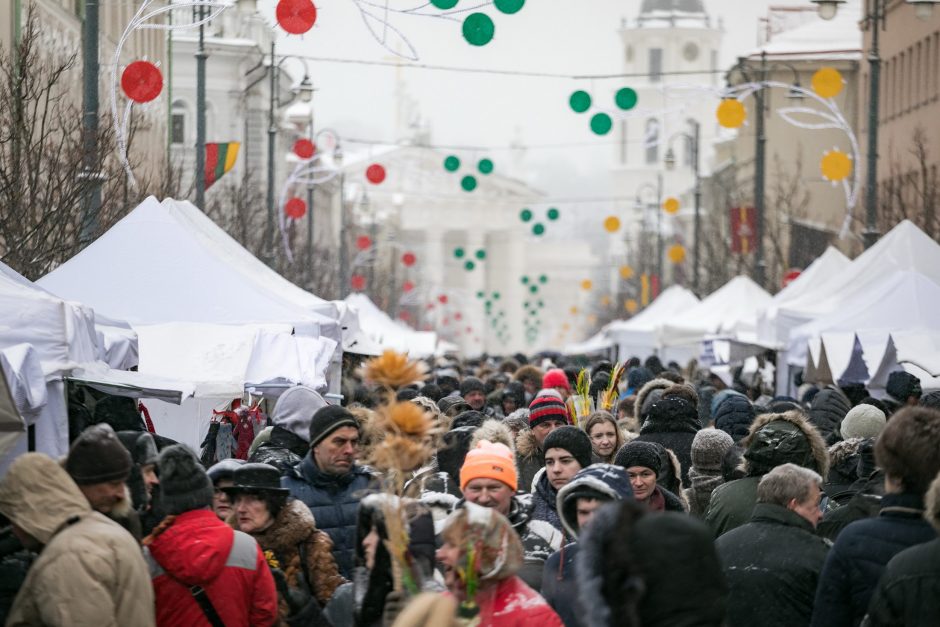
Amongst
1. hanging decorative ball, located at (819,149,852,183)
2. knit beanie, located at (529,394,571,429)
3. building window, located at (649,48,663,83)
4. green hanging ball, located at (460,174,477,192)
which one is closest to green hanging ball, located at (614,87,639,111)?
hanging decorative ball, located at (819,149,852,183)

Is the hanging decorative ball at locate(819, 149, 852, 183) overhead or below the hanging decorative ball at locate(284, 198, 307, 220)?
overhead

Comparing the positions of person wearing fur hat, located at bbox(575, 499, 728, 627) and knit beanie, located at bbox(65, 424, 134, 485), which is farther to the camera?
knit beanie, located at bbox(65, 424, 134, 485)

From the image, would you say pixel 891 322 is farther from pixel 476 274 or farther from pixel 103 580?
pixel 476 274

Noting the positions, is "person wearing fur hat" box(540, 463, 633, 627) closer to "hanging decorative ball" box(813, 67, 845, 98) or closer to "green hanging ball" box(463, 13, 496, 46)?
"green hanging ball" box(463, 13, 496, 46)

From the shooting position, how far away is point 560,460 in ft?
27.7

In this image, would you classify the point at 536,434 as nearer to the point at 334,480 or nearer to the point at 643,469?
the point at 643,469

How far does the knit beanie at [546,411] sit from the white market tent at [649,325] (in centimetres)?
2641

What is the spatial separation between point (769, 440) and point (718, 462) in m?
1.39

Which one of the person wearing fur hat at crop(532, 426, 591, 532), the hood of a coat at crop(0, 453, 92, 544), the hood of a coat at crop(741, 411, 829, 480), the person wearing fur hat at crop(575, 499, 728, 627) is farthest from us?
A: the hood of a coat at crop(741, 411, 829, 480)

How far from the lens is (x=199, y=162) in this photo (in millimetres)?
26750

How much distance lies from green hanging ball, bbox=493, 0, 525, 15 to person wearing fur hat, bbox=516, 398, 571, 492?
599 cm

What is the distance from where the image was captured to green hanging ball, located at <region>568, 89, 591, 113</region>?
1034 inches

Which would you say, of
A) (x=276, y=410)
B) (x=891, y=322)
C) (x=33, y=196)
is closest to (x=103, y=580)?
(x=276, y=410)

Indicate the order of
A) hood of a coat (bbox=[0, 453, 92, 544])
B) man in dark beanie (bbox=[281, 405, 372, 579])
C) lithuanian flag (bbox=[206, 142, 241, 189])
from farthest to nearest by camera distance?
lithuanian flag (bbox=[206, 142, 241, 189])
man in dark beanie (bbox=[281, 405, 372, 579])
hood of a coat (bbox=[0, 453, 92, 544])
